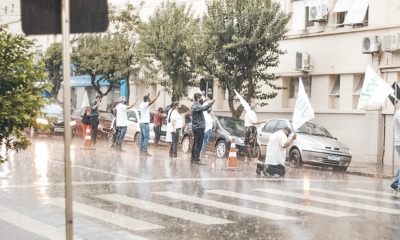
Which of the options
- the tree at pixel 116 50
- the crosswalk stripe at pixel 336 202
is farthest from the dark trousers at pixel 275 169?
the tree at pixel 116 50

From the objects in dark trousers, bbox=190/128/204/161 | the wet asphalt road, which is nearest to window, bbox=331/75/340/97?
the wet asphalt road

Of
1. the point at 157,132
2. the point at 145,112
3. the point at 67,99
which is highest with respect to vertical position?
the point at 67,99

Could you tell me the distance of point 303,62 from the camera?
27.6m

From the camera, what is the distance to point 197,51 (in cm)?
2764

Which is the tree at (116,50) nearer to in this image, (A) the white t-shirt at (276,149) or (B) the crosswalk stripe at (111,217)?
(A) the white t-shirt at (276,149)

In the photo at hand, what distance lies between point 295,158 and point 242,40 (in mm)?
6534

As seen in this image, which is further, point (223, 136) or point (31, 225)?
point (223, 136)

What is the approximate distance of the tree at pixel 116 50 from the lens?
3559 centimetres

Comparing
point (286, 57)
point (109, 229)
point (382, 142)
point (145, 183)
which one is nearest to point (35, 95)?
point (109, 229)

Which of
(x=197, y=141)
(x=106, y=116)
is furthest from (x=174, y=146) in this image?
(x=106, y=116)

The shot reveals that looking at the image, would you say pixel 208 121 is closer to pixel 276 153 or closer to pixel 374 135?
pixel 374 135

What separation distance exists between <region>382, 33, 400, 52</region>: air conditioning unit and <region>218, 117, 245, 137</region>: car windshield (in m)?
5.67

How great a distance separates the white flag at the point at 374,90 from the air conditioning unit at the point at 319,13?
8.20 meters

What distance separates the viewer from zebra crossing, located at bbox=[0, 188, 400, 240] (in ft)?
29.7
